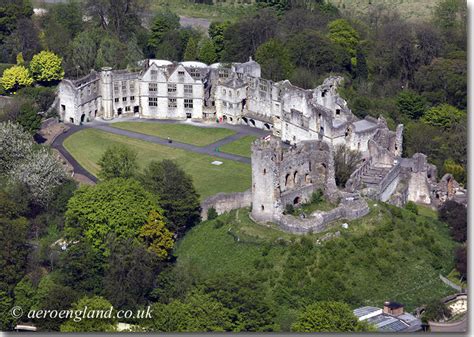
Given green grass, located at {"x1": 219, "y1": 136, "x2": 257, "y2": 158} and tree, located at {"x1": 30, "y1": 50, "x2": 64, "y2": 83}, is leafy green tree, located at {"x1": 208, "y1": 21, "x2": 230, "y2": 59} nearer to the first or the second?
tree, located at {"x1": 30, "y1": 50, "x2": 64, "y2": 83}

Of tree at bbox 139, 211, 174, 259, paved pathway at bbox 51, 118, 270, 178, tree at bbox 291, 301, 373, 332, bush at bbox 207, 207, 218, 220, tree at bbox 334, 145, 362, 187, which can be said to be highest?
tree at bbox 334, 145, 362, 187

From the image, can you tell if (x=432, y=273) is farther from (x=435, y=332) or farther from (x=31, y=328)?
(x=31, y=328)

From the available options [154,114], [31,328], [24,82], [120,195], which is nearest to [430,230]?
[120,195]

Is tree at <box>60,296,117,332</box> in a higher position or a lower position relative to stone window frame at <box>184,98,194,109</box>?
lower

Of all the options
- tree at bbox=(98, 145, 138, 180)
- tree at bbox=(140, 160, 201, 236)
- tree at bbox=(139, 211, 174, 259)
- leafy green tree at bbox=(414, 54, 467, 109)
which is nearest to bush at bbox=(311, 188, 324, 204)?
tree at bbox=(140, 160, 201, 236)

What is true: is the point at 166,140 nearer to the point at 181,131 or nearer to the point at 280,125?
the point at 181,131

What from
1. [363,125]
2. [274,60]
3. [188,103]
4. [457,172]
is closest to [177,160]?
[188,103]
